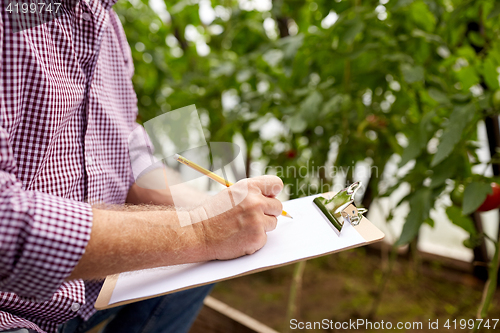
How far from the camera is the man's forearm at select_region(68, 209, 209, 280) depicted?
1.31 feet

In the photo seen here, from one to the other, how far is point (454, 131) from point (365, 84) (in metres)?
0.28

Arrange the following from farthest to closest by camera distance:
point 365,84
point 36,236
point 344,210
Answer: point 365,84 → point 344,210 → point 36,236

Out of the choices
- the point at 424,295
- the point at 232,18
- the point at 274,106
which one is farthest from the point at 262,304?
the point at 232,18

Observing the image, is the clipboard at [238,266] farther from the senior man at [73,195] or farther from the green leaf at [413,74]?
the green leaf at [413,74]

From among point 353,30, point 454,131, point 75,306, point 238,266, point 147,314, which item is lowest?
point 147,314

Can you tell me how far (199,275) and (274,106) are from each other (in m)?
0.55

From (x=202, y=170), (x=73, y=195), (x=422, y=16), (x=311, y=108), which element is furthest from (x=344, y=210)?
(x=422, y=16)

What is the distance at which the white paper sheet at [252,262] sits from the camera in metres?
0.42

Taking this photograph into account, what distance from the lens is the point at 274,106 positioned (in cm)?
89

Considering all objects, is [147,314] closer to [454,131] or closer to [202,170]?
[202,170]

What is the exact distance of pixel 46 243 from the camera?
14.5 inches

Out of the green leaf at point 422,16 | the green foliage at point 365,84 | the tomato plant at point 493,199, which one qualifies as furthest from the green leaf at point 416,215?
the green leaf at point 422,16

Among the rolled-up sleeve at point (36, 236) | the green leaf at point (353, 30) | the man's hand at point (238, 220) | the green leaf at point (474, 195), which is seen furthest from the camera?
the green leaf at point (353, 30)

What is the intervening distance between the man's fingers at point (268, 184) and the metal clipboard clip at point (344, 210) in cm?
8
